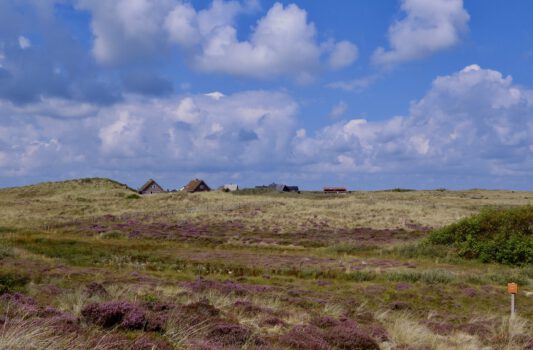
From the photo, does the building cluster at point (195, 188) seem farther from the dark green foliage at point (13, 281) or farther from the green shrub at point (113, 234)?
the dark green foliage at point (13, 281)

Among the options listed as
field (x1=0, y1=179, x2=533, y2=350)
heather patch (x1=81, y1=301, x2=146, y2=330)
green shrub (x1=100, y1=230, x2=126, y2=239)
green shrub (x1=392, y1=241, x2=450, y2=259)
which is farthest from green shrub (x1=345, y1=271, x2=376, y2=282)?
green shrub (x1=100, y1=230, x2=126, y2=239)

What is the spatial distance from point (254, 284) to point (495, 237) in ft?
70.5

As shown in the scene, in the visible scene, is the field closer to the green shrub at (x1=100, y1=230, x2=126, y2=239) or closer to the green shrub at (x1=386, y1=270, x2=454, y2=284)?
the green shrub at (x1=386, y1=270, x2=454, y2=284)

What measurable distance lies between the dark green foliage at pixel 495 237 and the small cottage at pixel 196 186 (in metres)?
98.8

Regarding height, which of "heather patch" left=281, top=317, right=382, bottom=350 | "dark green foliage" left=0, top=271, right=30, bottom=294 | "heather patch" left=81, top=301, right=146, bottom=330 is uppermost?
"heather patch" left=81, top=301, right=146, bottom=330

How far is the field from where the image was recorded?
8641 millimetres

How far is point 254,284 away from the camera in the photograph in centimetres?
2236

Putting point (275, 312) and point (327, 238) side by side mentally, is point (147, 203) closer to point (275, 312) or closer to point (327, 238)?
point (327, 238)

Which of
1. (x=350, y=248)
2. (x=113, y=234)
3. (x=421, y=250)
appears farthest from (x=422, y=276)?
(x=113, y=234)

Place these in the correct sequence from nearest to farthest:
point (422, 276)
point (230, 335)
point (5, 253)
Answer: point (230, 335) → point (422, 276) → point (5, 253)

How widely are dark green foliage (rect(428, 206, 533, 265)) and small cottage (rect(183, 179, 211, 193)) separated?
98.8 meters

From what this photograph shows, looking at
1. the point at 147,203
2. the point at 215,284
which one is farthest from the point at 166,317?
the point at 147,203

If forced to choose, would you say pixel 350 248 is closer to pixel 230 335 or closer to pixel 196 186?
pixel 230 335

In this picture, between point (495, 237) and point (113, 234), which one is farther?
point (113, 234)
